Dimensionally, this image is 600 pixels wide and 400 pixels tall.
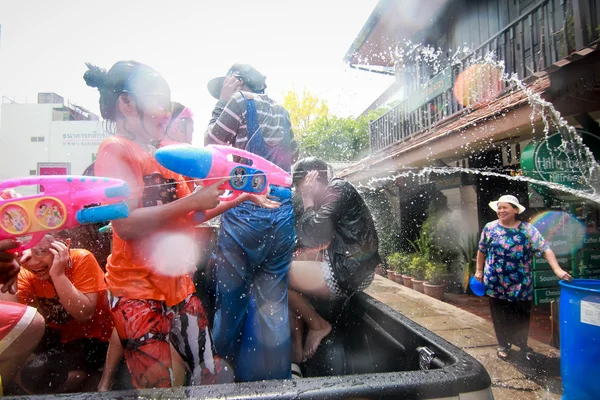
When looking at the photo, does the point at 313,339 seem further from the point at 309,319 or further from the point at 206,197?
the point at 206,197

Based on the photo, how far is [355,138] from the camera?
57.8 ft

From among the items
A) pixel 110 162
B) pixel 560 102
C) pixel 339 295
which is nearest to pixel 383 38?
pixel 560 102

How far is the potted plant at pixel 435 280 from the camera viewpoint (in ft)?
24.9

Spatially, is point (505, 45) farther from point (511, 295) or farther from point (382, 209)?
point (382, 209)

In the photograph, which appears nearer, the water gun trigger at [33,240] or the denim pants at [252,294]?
the water gun trigger at [33,240]

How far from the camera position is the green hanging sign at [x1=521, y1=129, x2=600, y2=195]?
4.73 metres

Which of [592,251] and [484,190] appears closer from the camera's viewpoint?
[592,251]

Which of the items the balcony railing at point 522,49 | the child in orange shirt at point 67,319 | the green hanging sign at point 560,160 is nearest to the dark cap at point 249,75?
the child in orange shirt at point 67,319

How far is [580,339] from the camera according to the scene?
312cm

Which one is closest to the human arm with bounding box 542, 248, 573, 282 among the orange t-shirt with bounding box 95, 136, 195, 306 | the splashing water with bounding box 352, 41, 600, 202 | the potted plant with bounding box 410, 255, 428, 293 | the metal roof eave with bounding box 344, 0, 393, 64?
the splashing water with bounding box 352, 41, 600, 202

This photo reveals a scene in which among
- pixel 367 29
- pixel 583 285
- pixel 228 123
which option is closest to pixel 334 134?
pixel 367 29

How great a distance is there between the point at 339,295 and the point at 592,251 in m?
5.10

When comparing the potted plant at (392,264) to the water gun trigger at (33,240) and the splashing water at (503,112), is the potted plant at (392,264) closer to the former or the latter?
the splashing water at (503,112)

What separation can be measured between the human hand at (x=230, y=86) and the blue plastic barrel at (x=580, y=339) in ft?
11.0
